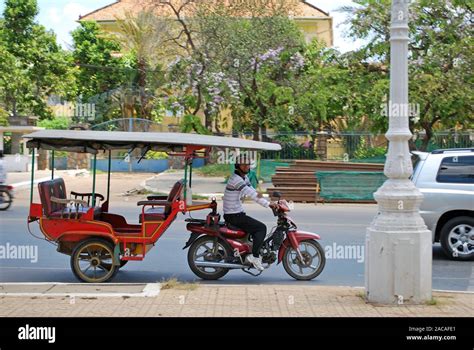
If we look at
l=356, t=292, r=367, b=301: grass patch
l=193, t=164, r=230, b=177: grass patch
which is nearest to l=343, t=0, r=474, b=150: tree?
l=193, t=164, r=230, b=177: grass patch

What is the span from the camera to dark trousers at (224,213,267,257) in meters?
10.6

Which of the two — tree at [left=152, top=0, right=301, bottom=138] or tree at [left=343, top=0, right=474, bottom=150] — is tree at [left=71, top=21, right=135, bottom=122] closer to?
tree at [left=152, top=0, right=301, bottom=138]

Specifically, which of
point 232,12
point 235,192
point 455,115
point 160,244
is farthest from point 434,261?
point 232,12

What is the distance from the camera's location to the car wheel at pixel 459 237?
42.0 ft

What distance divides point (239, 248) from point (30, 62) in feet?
120

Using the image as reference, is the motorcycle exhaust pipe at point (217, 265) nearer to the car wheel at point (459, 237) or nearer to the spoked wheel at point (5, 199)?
the car wheel at point (459, 237)

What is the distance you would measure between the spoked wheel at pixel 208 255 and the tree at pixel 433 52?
64.4 ft

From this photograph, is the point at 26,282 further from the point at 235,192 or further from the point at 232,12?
the point at 232,12

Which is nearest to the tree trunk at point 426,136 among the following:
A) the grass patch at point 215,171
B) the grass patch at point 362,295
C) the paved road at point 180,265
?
the grass patch at point 215,171

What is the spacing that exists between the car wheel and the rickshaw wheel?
5734 millimetres

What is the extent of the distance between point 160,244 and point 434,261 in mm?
4999

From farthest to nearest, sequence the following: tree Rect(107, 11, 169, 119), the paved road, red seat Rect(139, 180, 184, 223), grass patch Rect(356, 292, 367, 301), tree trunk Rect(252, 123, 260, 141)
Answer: tree Rect(107, 11, 169, 119) → tree trunk Rect(252, 123, 260, 141) → the paved road → red seat Rect(139, 180, 184, 223) → grass patch Rect(356, 292, 367, 301)

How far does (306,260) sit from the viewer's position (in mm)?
10766

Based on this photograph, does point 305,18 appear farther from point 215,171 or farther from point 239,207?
point 239,207
